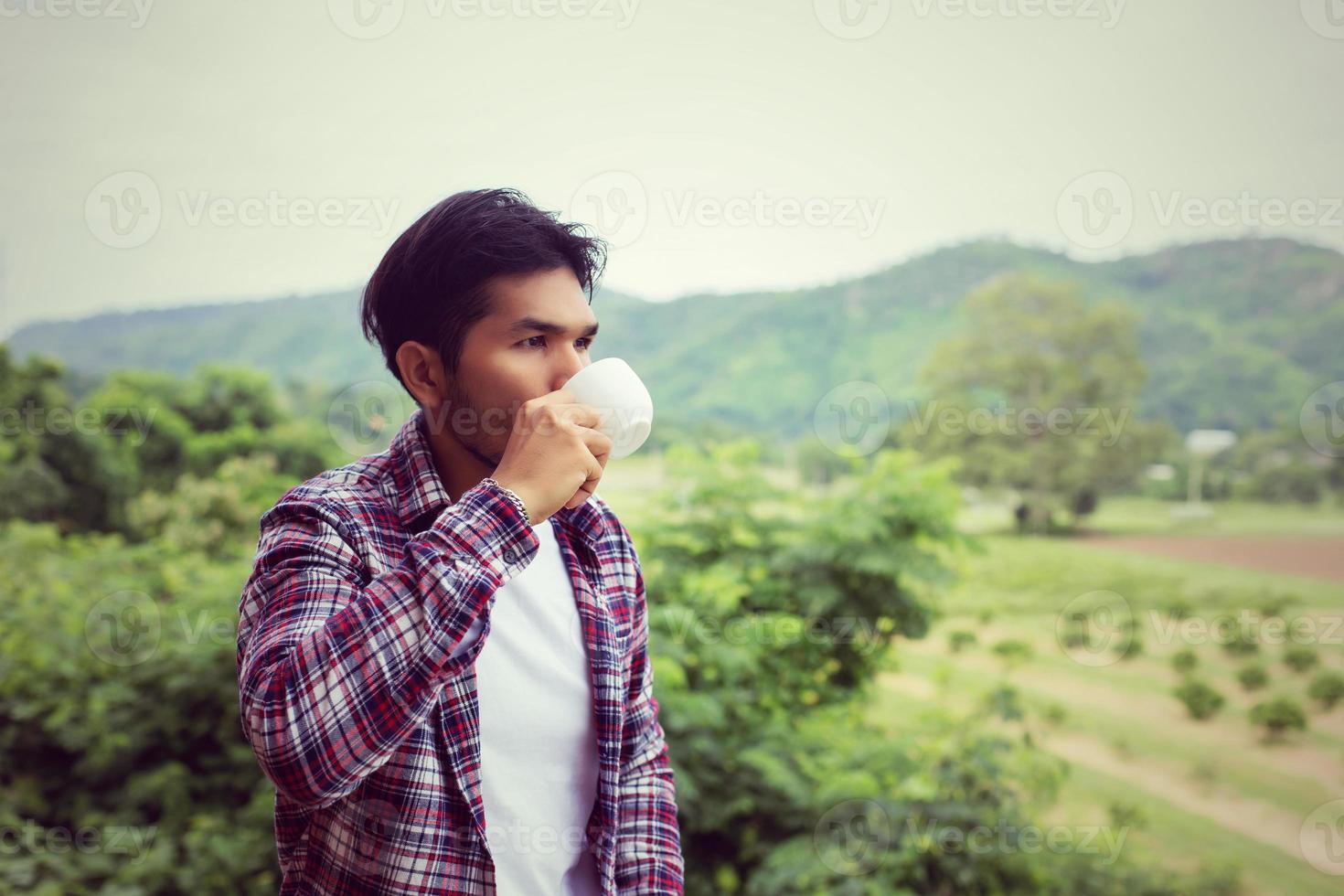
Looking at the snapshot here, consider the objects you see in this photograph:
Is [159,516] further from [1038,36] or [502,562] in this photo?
[1038,36]

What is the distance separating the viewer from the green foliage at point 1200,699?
289cm

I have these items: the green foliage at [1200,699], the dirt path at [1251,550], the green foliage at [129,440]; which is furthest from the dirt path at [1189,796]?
the green foliage at [129,440]

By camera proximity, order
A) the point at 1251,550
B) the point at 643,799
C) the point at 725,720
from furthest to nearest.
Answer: the point at 1251,550
the point at 725,720
the point at 643,799

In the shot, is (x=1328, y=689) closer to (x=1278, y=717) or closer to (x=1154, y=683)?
(x=1278, y=717)

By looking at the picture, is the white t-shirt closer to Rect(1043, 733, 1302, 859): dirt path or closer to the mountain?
Rect(1043, 733, 1302, 859): dirt path

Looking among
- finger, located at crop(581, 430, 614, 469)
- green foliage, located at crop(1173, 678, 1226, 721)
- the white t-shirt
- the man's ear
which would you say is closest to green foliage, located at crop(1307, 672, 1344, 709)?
green foliage, located at crop(1173, 678, 1226, 721)

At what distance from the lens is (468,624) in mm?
759

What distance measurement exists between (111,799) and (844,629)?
233cm

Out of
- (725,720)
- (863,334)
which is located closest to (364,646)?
(725,720)

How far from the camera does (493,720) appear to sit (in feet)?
3.05

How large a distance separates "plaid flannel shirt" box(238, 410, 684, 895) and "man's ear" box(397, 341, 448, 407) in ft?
0.16

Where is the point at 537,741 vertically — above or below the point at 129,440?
below

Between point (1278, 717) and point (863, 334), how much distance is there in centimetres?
196

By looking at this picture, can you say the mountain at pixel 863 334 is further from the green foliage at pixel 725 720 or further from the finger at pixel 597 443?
the finger at pixel 597 443
